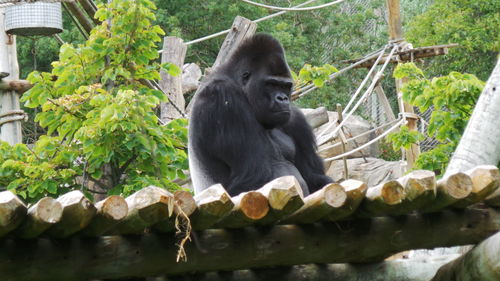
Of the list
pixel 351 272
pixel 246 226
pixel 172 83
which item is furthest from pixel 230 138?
pixel 172 83

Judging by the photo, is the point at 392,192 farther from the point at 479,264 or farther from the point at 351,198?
the point at 479,264

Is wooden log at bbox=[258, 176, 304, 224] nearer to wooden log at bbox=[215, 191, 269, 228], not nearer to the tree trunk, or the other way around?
wooden log at bbox=[215, 191, 269, 228]

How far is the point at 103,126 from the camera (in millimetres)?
5102

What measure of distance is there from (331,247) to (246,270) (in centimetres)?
36

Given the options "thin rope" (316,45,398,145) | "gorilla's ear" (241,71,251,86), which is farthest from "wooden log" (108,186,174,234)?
"thin rope" (316,45,398,145)

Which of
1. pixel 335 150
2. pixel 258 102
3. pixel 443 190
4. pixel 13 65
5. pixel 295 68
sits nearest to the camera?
pixel 443 190

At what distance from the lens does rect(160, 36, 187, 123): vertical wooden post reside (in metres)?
6.82

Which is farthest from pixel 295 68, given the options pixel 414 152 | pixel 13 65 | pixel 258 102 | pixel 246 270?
pixel 246 270

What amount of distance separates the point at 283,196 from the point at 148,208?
415 millimetres

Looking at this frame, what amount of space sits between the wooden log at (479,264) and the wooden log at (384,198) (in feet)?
1.11

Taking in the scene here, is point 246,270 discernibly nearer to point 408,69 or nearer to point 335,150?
point 408,69

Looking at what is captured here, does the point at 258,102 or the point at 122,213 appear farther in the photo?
the point at 258,102

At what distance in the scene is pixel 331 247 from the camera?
280cm

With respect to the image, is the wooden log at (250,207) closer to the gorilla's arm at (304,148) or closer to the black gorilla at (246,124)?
the black gorilla at (246,124)
